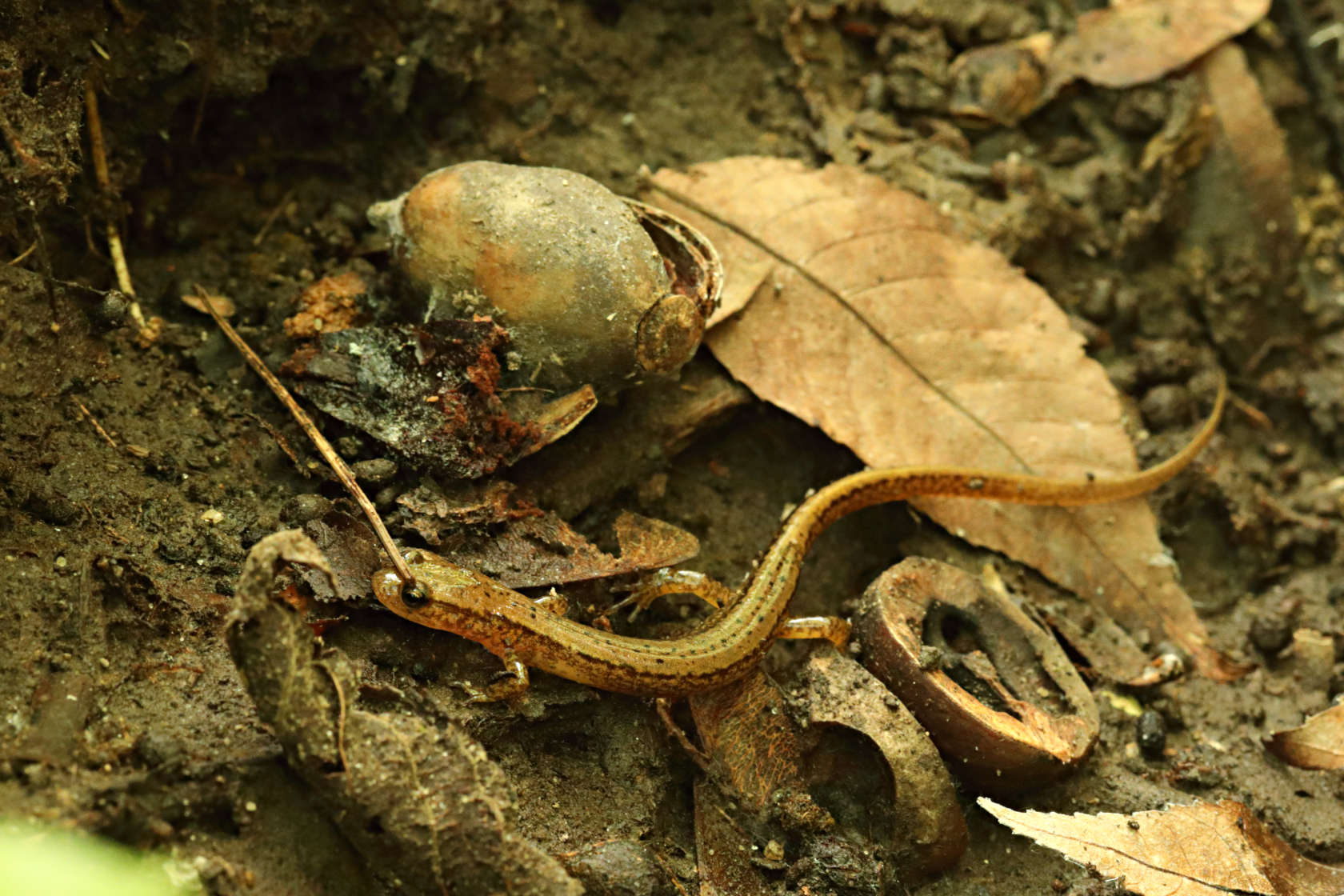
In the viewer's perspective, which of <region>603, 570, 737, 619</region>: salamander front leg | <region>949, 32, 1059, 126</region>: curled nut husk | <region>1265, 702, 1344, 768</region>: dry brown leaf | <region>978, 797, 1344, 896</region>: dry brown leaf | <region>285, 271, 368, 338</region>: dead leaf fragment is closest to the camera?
<region>978, 797, 1344, 896</region>: dry brown leaf

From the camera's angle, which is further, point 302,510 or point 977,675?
point 977,675

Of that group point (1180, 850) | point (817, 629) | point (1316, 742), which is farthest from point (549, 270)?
point (1316, 742)

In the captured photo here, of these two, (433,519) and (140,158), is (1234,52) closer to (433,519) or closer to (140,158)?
(433,519)

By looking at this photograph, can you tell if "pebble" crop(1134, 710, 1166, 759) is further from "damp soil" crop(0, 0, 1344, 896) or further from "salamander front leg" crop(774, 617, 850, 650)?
"salamander front leg" crop(774, 617, 850, 650)

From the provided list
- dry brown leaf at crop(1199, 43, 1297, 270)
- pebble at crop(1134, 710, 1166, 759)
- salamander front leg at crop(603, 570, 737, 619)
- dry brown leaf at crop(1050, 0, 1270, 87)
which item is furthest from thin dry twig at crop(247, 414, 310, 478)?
dry brown leaf at crop(1199, 43, 1297, 270)

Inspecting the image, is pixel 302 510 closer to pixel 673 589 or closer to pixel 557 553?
pixel 557 553

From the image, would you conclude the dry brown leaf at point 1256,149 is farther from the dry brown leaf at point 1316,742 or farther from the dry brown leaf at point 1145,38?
the dry brown leaf at point 1316,742

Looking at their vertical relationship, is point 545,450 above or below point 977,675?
above
